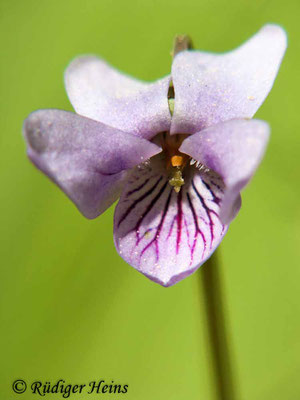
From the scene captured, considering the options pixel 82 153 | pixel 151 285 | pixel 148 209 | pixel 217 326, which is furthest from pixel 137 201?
pixel 151 285

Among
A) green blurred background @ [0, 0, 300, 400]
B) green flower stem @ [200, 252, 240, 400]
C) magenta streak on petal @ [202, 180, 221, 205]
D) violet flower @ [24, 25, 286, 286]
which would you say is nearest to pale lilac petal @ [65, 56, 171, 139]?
violet flower @ [24, 25, 286, 286]

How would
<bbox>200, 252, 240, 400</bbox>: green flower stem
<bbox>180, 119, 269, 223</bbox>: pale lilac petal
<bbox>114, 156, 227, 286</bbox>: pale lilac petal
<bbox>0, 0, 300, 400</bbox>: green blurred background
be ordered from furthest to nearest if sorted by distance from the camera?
<bbox>0, 0, 300, 400</bbox>: green blurred background < <bbox>200, 252, 240, 400</bbox>: green flower stem < <bbox>114, 156, 227, 286</bbox>: pale lilac petal < <bbox>180, 119, 269, 223</bbox>: pale lilac petal

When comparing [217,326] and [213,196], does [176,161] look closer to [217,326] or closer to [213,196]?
[213,196]

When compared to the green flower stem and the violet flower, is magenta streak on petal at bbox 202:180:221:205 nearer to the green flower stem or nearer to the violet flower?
the violet flower

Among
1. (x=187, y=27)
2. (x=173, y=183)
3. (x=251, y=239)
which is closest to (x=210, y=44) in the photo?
(x=187, y=27)

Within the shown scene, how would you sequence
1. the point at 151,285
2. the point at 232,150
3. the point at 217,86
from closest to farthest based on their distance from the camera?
the point at 232,150 < the point at 217,86 < the point at 151,285

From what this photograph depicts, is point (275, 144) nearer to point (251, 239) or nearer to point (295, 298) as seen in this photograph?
point (251, 239)
